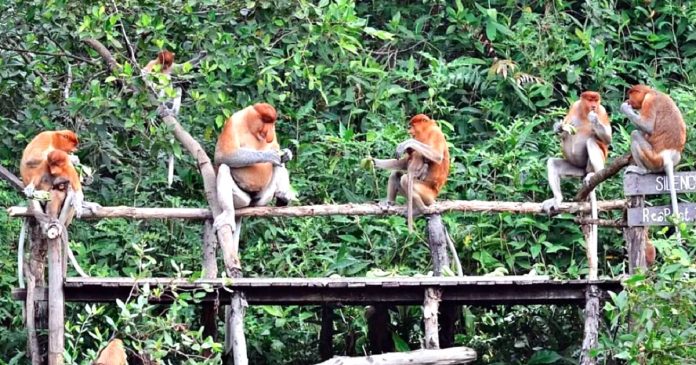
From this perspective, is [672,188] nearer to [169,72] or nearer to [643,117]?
[643,117]

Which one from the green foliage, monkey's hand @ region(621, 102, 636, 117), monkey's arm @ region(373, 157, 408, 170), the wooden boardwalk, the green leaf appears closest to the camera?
the green foliage

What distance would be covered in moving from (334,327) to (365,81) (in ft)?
5.72

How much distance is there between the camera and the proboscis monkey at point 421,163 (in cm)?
856

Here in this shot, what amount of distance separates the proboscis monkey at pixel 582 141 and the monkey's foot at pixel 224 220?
1.85 metres

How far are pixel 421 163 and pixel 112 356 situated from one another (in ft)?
9.02

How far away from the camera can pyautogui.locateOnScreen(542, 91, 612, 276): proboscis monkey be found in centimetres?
843

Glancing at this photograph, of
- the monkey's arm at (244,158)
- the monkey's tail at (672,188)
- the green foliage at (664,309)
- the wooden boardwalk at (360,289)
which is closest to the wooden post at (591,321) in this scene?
the wooden boardwalk at (360,289)

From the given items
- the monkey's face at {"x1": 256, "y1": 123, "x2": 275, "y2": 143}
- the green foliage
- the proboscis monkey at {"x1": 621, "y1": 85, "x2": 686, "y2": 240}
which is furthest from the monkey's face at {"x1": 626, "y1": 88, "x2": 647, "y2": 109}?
the monkey's face at {"x1": 256, "y1": 123, "x2": 275, "y2": 143}

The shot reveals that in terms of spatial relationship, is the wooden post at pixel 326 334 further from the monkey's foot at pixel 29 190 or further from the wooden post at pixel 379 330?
the monkey's foot at pixel 29 190

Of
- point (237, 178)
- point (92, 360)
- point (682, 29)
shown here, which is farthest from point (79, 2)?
point (682, 29)

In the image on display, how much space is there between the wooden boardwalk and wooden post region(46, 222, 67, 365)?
90 mm

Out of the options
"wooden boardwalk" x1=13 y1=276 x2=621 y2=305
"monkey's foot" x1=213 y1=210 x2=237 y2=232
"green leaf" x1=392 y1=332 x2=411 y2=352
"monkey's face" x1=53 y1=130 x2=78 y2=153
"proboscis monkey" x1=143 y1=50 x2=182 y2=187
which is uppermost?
"proboscis monkey" x1=143 y1=50 x2=182 y2=187

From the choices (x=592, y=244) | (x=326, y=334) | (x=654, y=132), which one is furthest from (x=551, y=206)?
(x=326, y=334)

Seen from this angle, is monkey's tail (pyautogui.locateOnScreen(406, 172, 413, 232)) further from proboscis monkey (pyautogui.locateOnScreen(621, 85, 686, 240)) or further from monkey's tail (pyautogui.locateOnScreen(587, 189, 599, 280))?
proboscis monkey (pyautogui.locateOnScreen(621, 85, 686, 240))
